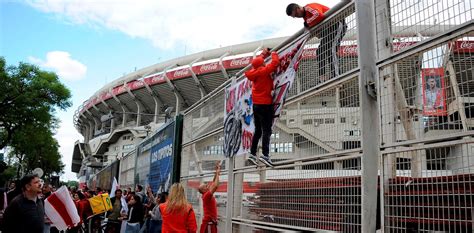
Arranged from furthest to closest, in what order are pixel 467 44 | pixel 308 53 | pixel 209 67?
pixel 209 67 → pixel 308 53 → pixel 467 44

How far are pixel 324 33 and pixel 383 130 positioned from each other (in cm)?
126

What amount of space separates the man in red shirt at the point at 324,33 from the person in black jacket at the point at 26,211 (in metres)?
3.38

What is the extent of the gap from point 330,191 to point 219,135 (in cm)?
344

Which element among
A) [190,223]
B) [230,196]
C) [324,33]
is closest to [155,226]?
[230,196]

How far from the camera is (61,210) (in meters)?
7.02

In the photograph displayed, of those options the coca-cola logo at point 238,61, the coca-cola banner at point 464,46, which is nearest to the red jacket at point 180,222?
the coca-cola banner at point 464,46

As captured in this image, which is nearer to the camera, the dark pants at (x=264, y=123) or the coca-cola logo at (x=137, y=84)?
the dark pants at (x=264, y=123)

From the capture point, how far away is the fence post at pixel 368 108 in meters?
3.07

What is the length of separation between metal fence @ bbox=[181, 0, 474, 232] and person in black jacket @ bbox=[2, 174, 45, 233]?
2413mm

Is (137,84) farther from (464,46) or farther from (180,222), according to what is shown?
(464,46)

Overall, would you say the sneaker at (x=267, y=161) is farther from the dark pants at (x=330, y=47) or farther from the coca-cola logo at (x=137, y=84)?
the coca-cola logo at (x=137, y=84)

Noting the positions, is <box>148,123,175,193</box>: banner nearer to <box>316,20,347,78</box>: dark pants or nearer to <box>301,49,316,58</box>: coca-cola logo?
<box>301,49,316,58</box>: coca-cola logo

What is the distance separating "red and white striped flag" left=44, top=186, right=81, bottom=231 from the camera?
6.95 metres

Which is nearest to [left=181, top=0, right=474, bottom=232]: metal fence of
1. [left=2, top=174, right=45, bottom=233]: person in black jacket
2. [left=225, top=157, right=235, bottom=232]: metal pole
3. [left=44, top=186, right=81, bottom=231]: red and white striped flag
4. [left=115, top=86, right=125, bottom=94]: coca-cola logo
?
[left=225, top=157, right=235, bottom=232]: metal pole
